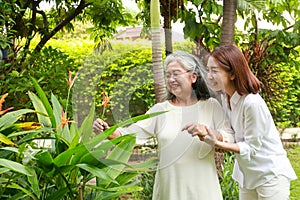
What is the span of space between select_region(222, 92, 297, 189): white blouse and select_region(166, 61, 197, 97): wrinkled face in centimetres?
21

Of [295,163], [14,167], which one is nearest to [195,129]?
[14,167]

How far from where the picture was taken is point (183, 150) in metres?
1.77

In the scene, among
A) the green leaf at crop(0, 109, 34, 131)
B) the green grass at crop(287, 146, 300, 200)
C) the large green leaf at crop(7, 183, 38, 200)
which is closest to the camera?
the large green leaf at crop(7, 183, 38, 200)

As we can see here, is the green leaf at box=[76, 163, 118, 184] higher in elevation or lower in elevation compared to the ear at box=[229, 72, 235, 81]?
lower

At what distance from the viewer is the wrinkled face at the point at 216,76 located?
178cm

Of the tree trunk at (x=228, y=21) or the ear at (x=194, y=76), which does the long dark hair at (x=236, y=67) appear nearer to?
the ear at (x=194, y=76)

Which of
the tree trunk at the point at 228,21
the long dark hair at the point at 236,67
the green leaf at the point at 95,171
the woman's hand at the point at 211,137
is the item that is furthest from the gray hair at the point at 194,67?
the tree trunk at the point at 228,21

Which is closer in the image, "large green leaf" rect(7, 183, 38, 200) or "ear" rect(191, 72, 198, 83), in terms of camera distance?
"ear" rect(191, 72, 198, 83)

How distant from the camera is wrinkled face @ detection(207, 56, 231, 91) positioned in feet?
5.84

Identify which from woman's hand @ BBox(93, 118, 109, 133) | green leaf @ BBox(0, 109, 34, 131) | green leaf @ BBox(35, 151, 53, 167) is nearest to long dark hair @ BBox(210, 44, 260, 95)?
woman's hand @ BBox(93, 118, 109, 133)

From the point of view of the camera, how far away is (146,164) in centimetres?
182

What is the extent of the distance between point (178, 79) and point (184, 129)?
0.52 feet

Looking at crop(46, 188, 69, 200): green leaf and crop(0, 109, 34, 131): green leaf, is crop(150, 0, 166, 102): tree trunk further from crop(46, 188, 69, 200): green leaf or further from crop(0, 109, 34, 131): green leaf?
crop(0, 109, 34, 131): green leaf

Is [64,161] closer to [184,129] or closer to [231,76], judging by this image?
[184,129]
